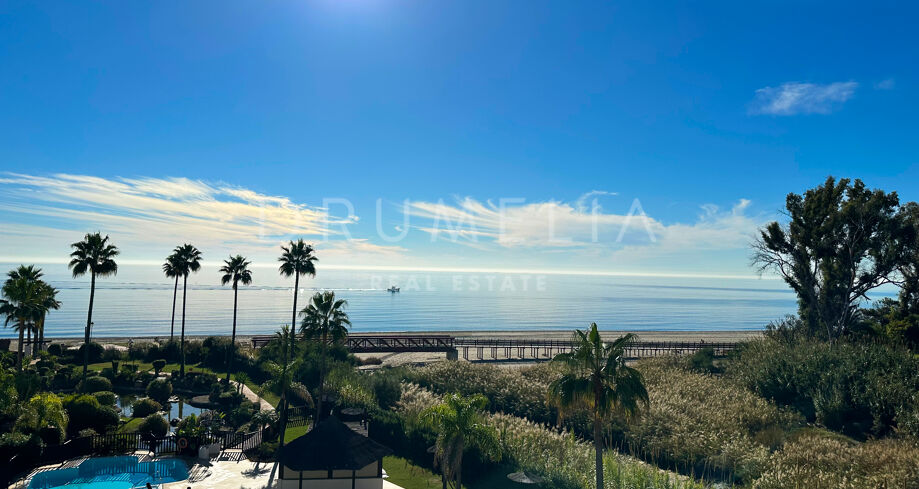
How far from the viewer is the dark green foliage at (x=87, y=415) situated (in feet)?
82.8

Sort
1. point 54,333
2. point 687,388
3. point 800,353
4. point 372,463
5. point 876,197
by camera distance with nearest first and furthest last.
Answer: point 372,463
point 687,388
point 800,353
point 876,197
point 54,333

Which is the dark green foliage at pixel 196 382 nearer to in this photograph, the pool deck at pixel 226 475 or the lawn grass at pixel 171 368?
the lawn grass at pixel 171 368

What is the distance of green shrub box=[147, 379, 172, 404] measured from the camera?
120 feet

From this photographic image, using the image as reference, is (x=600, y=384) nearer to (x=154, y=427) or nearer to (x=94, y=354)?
(x=154, y=427)

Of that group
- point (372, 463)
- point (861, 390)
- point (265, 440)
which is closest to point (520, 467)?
point (372, 463)

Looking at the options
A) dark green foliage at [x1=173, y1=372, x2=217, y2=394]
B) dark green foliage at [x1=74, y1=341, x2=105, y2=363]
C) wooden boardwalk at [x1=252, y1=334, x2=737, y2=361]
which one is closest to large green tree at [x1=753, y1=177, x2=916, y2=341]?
wooden boardwalk at [x1=252, y1=334, x2=737, y2=361]

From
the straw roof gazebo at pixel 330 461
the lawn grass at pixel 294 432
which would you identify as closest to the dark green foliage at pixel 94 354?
the lawn grass at pixel 294 432

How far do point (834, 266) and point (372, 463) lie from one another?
154ft

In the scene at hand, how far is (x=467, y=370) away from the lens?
1510 inches

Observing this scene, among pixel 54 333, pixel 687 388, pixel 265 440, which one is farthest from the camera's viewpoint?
pixel 54 333

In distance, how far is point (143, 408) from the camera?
3203 centimetres

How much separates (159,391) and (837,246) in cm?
5945

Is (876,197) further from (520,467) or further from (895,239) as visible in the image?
(520,467)

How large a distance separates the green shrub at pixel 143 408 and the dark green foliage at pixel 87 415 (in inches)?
243
